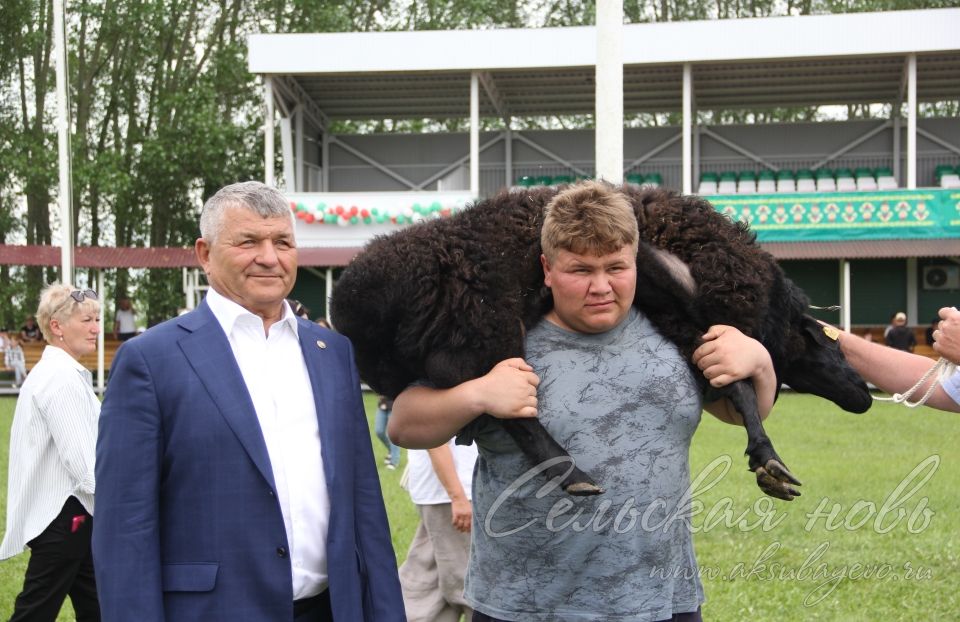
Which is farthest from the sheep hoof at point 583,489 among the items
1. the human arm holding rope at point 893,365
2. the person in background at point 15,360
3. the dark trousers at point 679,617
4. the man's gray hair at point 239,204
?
the person in background at point 15,360

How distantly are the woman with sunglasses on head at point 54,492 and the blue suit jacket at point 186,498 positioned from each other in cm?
216

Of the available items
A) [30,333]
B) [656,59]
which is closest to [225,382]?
[656,59]

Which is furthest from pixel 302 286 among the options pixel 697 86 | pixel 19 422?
pixel 19 422

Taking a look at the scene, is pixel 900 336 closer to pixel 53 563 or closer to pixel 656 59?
pixel 656 59

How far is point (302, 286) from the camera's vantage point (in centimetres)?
2534

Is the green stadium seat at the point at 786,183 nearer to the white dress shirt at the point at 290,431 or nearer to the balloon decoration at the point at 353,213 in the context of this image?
the balloon decoration at the point at 353,213

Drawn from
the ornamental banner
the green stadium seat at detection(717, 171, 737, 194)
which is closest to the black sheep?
the ornamental banner

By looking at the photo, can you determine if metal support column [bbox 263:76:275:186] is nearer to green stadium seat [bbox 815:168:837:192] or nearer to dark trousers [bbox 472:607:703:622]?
green stadium seat [bbox 815:168:837:192]

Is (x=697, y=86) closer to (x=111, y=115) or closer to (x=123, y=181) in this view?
A: (x=123, y=181)

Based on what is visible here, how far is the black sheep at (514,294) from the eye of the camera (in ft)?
8.75

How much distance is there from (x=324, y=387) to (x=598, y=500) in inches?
31.2

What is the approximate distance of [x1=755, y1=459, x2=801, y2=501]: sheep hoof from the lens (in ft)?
8.67

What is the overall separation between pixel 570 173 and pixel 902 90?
30.0ft

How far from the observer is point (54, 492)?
4.59 meters
